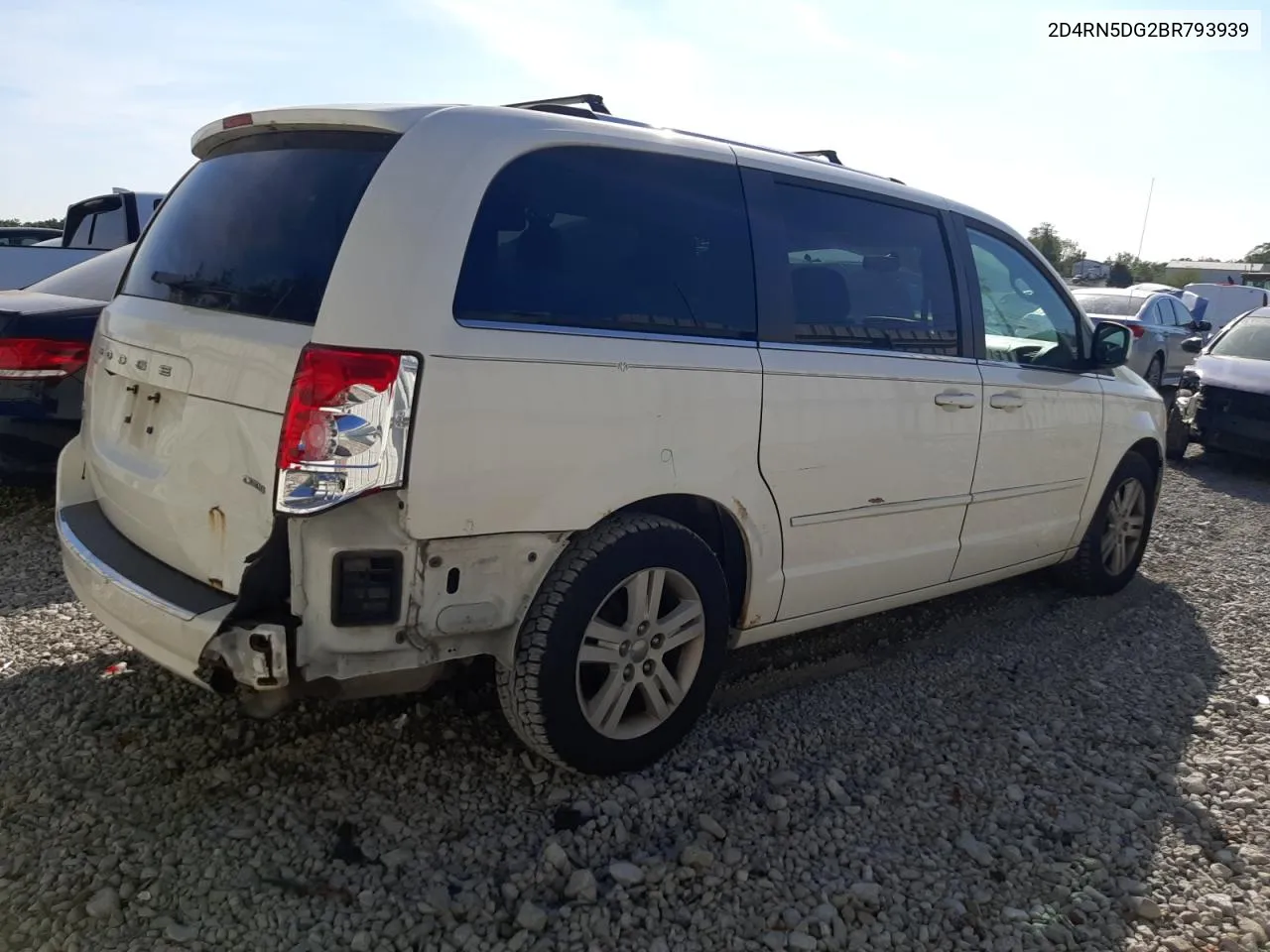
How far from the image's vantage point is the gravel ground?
2463 mm

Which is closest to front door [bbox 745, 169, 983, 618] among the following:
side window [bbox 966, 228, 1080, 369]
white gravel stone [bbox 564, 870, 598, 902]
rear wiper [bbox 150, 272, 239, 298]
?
side window [bbox 966, 228, 1080, 369]

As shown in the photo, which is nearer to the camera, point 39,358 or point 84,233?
point 39,358

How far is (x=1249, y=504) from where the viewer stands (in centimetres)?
802

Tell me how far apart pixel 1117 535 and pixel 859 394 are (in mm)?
2598

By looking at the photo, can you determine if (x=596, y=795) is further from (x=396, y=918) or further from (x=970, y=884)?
(x=970, y=884)

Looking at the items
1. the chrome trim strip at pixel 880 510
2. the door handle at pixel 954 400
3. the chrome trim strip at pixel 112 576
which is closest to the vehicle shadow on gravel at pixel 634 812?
the chrome trim strip at pixel 112 576

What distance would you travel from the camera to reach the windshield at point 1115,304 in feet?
47.6

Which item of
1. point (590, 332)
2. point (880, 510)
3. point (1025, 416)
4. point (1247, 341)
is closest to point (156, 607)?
point (590, 332)

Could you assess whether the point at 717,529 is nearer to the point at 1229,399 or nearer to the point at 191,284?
the point at 191,284

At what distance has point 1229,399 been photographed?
9.27m

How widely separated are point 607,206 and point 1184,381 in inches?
350

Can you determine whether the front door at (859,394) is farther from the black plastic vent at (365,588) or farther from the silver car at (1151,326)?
the silver car at (1151,326)

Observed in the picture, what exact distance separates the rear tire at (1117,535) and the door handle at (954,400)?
5.21 feet

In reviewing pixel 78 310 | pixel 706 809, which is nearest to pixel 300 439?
pixel 706 809
